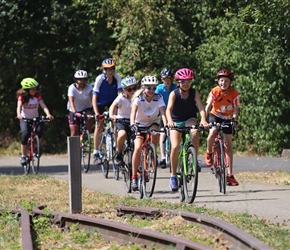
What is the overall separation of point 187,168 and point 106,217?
1935 millimetres

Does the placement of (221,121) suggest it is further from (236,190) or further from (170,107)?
(170,107)

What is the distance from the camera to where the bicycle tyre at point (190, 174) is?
13.5 meters

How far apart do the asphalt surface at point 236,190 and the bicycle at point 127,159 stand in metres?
0.18

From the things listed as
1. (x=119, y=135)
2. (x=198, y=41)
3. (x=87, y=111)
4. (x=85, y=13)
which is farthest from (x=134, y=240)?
(x=85, y=13)

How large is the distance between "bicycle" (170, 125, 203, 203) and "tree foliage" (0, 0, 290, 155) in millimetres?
7311

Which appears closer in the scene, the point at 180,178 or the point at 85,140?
the point at 180,178

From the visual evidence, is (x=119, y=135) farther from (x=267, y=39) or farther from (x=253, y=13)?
(x=267, y=39)

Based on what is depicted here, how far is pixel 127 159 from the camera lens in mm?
16078

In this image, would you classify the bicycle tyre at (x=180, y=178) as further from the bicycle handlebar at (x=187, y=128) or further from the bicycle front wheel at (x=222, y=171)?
the bicycle front wheel at (x=222, y=171)

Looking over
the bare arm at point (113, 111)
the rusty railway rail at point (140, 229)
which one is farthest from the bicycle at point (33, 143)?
the rusty railway rail at point (140, 229)

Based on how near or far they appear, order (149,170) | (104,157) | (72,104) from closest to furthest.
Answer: (149,170) → (104,157) → (72,104)

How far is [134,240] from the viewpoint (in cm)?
1023

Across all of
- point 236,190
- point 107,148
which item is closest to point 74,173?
point 236,190

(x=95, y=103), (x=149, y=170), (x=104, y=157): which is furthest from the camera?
(x=104, y=157)
